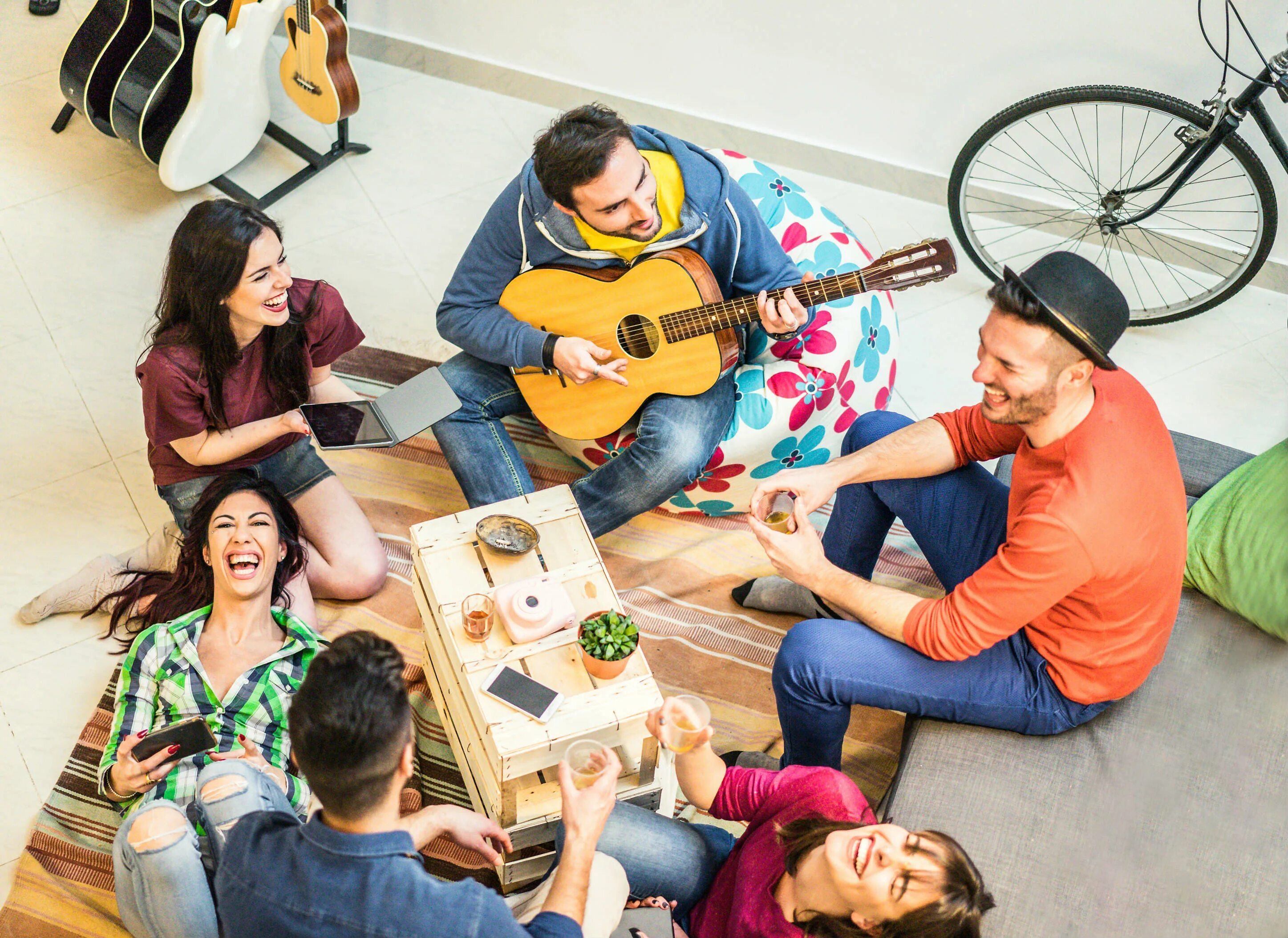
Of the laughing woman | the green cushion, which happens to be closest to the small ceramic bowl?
the laughing woman

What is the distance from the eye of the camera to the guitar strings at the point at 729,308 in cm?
240

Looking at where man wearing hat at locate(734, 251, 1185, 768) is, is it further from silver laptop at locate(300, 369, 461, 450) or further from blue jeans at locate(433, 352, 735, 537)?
silver laptop at locate(300, 369, 461, 450)

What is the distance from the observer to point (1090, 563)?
194cm

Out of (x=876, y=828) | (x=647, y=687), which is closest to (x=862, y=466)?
(x=647, y=687)

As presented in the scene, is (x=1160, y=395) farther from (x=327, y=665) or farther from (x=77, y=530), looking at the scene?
(x=77, y=530)

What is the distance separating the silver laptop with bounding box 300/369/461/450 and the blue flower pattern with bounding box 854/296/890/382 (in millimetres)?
1033

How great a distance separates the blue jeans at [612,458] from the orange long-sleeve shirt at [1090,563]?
76cm

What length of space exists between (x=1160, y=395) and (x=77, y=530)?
300 centimetres

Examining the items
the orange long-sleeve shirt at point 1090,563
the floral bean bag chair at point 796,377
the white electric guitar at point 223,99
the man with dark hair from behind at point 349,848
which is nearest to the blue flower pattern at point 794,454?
the floral bean bag chair at point 796,377

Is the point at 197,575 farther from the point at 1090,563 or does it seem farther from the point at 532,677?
the point at 1090,563

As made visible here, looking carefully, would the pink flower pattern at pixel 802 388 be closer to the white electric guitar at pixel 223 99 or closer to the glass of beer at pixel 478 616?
the glass of beer at pixel 478 616

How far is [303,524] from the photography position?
8.86ft

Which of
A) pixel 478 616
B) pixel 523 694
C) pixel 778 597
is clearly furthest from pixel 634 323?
pixel 523 694

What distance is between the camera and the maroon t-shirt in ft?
7.84
